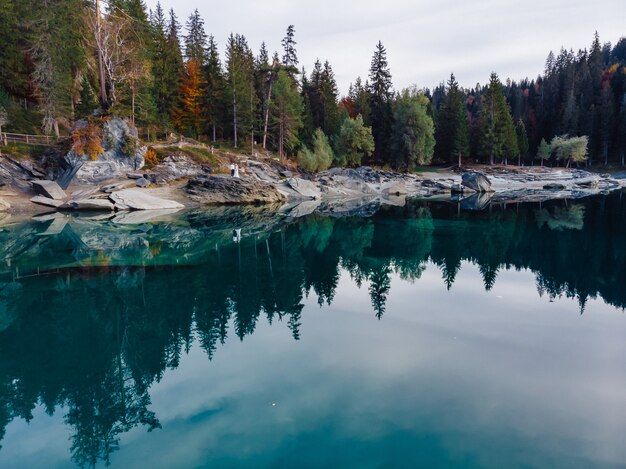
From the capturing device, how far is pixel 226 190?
42.8 m

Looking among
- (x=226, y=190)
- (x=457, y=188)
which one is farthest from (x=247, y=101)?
(x=457, y=188)

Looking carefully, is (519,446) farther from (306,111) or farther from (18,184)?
(306,111)

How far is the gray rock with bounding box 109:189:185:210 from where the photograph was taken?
119 feet

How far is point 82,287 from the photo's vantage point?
47.7ft

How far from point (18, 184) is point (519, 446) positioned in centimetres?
4284

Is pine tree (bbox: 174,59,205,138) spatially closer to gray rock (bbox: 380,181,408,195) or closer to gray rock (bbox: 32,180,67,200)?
gray rock (bbox: 32,180,67,200)

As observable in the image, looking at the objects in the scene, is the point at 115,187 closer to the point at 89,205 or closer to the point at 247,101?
the point at 89,205

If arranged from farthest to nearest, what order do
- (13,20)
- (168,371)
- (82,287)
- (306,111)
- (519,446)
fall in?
(306,111), (13,20), (82,287), (168,371), (519,446)

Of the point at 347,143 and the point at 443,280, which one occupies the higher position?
the point at 347,143

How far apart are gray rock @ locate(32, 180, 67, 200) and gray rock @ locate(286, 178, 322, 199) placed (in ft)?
78.6

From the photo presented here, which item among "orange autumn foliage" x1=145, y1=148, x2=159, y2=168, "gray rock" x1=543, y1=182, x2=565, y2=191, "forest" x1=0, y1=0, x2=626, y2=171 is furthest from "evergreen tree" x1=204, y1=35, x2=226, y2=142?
"gray rock" x1=543, y1=182, x2=565, y2=191

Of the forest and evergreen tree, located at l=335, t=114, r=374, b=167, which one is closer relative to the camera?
the forest

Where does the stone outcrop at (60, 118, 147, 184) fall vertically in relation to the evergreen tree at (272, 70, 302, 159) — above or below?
below

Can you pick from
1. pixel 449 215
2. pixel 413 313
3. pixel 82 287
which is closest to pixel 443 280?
pixel 413 313
